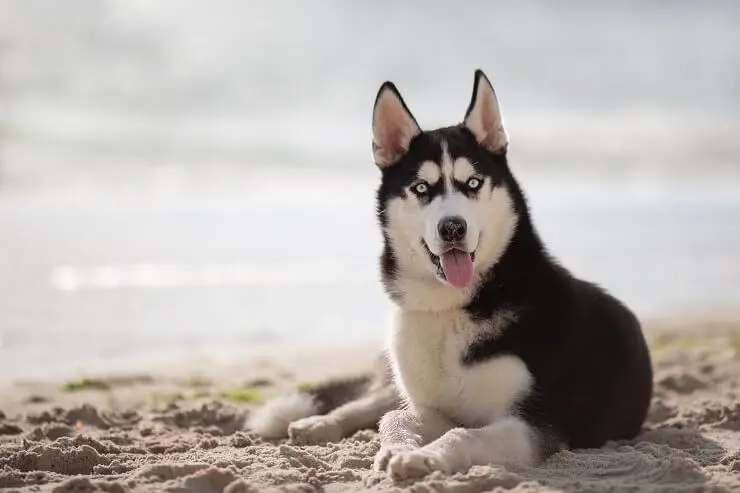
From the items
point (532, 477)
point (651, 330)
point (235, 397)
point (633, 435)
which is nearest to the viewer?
point (532, 477)

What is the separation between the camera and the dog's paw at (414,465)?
3.48 meters

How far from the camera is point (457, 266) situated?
4160mm

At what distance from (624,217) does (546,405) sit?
27381 mm

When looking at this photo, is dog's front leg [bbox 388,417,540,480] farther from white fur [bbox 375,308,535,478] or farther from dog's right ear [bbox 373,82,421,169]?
dog's right ear [bbox 373,82,421,169]

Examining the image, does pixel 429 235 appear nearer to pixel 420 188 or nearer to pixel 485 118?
pixel 420 188

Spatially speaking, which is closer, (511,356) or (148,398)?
(511,356)

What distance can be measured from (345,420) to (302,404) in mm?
472

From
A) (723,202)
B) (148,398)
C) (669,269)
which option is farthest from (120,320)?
(723,202)

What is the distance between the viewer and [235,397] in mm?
6668

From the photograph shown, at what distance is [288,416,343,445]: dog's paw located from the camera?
483cm

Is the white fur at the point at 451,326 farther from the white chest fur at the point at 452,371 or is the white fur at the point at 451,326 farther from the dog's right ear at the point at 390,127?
the dog's right ear at the point at 390,127

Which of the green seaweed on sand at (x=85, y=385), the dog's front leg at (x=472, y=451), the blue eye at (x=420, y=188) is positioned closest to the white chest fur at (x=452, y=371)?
the dog's front leg at (x=472, y=451)

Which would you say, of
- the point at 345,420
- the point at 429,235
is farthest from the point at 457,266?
the point at 345,420

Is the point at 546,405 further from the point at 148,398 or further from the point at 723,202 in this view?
the point at 723,202
